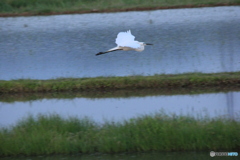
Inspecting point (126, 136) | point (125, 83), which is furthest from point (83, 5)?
point (126, 136)

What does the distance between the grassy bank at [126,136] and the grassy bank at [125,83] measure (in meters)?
2.06

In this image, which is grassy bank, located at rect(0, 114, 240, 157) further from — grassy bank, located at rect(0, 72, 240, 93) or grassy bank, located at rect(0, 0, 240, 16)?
grassy bank, located at rect(0, 0, 240, 16)

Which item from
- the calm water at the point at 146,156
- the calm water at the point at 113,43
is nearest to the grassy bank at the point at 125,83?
the calm water at the point at 113,43

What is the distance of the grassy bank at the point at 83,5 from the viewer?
45.7 feet

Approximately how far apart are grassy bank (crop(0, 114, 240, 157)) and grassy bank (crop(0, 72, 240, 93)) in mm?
2063

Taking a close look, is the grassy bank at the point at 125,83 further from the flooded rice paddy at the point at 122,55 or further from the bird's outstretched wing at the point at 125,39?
the bird's outstretched wing at the point at 125,39

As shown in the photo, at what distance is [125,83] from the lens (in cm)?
834

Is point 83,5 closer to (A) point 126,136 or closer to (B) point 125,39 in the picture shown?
(B) point 125,39

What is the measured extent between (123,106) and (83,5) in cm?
804

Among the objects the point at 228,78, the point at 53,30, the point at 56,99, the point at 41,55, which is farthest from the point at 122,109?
the point at 53,30

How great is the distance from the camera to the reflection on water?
7.10 metres

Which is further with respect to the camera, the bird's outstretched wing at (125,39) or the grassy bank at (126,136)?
the bird's outstretched wing at (125,39)

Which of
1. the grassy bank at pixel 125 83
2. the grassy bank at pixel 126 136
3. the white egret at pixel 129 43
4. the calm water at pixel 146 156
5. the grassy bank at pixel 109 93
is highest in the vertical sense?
the white egret at pixel 129 43

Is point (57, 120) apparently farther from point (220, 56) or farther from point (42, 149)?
point (220, 56)
